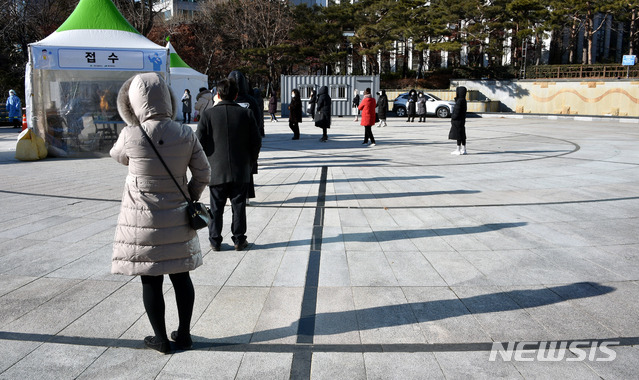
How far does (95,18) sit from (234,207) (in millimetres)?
10320

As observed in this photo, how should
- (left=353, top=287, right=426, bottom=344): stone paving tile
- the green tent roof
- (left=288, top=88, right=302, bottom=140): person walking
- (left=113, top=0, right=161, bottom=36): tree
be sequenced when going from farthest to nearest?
(left=113, top=0, right=161, bottom=36): tree < (left=288, top=88, right=302, bottom=140): person walking < the green tent roof < (left=353, top=287, right=426, bottom=344): stone paving tile

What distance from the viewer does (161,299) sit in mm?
3066

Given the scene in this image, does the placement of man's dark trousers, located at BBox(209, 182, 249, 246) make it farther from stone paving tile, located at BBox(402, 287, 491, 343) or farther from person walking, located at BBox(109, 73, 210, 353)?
person walking, located at BBox(109, 73, 210, 353)

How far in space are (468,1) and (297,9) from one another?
12842 mm

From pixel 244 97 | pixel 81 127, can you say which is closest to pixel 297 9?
pixel 81 127

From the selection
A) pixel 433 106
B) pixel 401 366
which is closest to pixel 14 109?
pixel 433 106

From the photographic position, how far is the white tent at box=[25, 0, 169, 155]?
12211 mm

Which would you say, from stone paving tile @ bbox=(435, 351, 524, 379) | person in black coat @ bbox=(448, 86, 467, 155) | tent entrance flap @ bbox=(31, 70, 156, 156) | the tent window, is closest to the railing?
the tent window

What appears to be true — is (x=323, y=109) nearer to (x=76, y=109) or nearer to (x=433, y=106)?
(x=76, y=109)

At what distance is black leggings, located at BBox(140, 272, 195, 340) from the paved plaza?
0.60 ft

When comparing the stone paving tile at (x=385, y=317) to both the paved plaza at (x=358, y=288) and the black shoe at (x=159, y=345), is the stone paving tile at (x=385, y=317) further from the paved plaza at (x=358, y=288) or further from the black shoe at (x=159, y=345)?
the black shoe at (x=159, y=345)

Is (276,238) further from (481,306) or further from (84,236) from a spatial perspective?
(481,306)

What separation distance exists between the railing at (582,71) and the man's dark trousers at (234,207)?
1328 inches

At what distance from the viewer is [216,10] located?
144 ft
